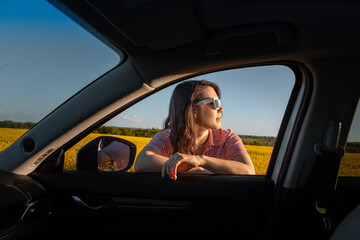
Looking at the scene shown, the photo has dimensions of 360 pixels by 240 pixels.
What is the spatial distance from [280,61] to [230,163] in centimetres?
81

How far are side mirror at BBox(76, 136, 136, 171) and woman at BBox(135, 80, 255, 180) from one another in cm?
14

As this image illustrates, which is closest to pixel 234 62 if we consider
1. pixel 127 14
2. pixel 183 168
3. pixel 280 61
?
pixel 280 61

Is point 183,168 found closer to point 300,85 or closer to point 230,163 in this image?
point 230,163

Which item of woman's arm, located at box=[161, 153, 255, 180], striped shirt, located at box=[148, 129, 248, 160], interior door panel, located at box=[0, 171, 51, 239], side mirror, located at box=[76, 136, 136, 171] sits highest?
striped shirt, located at box=[148, 129, 248, 160]

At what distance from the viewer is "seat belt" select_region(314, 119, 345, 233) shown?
5.38 ft

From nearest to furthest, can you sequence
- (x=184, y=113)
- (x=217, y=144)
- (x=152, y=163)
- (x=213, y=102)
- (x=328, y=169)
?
(x=328, y=169)
(x=152, y=163)
(x=213, y=102)
(x=184, y=113)
(x=217, y=144)

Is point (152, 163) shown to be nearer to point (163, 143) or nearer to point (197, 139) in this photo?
point (163, 143)

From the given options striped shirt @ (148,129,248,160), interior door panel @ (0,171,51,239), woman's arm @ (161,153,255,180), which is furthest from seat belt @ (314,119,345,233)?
interior door panel @ (0,171,51,239)

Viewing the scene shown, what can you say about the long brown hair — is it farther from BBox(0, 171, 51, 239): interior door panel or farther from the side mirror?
BBox(0, 171, 51, 239): interior door panel

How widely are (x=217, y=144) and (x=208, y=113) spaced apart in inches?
14.2

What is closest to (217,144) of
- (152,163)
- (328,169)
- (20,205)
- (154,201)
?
(152,163)

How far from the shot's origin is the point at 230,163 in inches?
76.8

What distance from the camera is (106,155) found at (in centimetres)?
178

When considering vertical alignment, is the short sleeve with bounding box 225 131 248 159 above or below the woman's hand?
above
